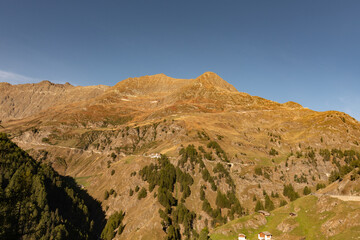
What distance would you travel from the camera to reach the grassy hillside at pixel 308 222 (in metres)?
56.1

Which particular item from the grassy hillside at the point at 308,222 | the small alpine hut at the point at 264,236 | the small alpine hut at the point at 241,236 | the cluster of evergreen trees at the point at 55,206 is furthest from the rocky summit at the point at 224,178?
the cluster of evergreen trees at the point at 55,206

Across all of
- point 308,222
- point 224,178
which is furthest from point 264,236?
point 224,178

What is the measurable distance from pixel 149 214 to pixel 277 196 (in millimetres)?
71110

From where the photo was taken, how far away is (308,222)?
220ft

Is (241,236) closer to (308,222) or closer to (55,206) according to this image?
(308,222)

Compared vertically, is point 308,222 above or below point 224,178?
below

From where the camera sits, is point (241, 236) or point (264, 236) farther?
point (241, 236)

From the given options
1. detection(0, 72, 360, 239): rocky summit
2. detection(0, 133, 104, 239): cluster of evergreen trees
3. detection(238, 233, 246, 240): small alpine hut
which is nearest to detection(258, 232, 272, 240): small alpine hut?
detection(0, 72, 360, 239): rocky summit

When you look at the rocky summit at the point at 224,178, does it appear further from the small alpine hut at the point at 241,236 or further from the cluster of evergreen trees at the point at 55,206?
the cluster of evergreen trees at the point at 55,206

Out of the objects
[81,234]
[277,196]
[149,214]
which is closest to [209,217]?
[149,214]

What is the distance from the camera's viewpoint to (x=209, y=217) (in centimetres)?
10081

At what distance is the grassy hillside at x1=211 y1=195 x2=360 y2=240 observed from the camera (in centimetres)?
5609

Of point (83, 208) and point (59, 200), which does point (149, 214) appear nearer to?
point (83, 208)

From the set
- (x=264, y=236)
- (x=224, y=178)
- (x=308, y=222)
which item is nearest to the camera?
(x=308, y=222)
